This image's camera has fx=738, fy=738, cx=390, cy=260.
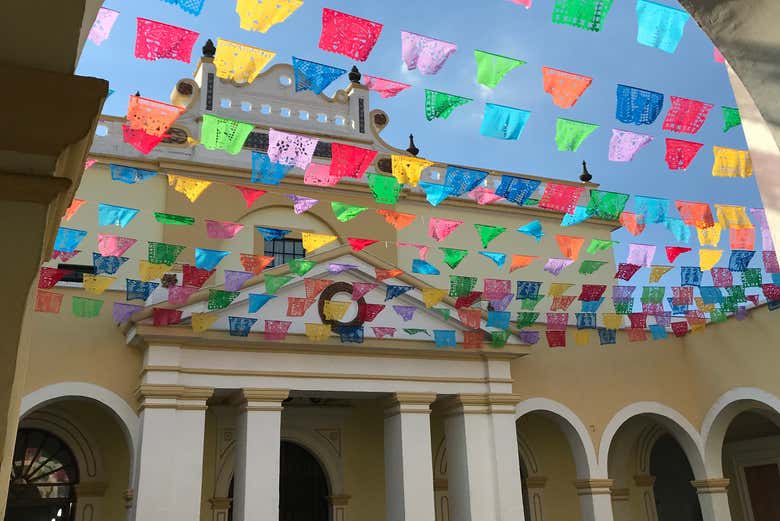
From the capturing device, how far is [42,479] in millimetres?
12406

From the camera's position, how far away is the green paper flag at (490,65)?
7.07 meters

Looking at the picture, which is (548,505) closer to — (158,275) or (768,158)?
(158,275)

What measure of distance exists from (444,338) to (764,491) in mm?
8641

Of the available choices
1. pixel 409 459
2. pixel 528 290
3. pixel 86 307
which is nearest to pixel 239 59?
pixel 86 307

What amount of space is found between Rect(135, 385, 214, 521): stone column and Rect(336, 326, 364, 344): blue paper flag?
2.35 m

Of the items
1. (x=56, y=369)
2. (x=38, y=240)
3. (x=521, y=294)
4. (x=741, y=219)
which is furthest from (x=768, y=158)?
(x=56, y=369)

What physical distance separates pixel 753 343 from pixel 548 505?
518cm

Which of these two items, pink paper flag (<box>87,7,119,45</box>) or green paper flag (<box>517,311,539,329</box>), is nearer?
pink paper flag (<box>87,7,119,45</box>)

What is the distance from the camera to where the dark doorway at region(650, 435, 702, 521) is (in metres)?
17.5

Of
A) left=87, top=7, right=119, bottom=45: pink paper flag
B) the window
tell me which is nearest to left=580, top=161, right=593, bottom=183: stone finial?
the window

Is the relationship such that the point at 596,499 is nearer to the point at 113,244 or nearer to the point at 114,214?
the point at 113,244

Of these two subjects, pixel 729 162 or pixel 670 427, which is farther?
pixel 670 427

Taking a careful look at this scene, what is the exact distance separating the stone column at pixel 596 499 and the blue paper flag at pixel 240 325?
22.9ft

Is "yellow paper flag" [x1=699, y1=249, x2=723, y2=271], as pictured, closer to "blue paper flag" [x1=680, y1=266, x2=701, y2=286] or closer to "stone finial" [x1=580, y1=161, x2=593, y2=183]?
"blue paper flag" [x1=680, y1=266, x2=701, y2=286]
